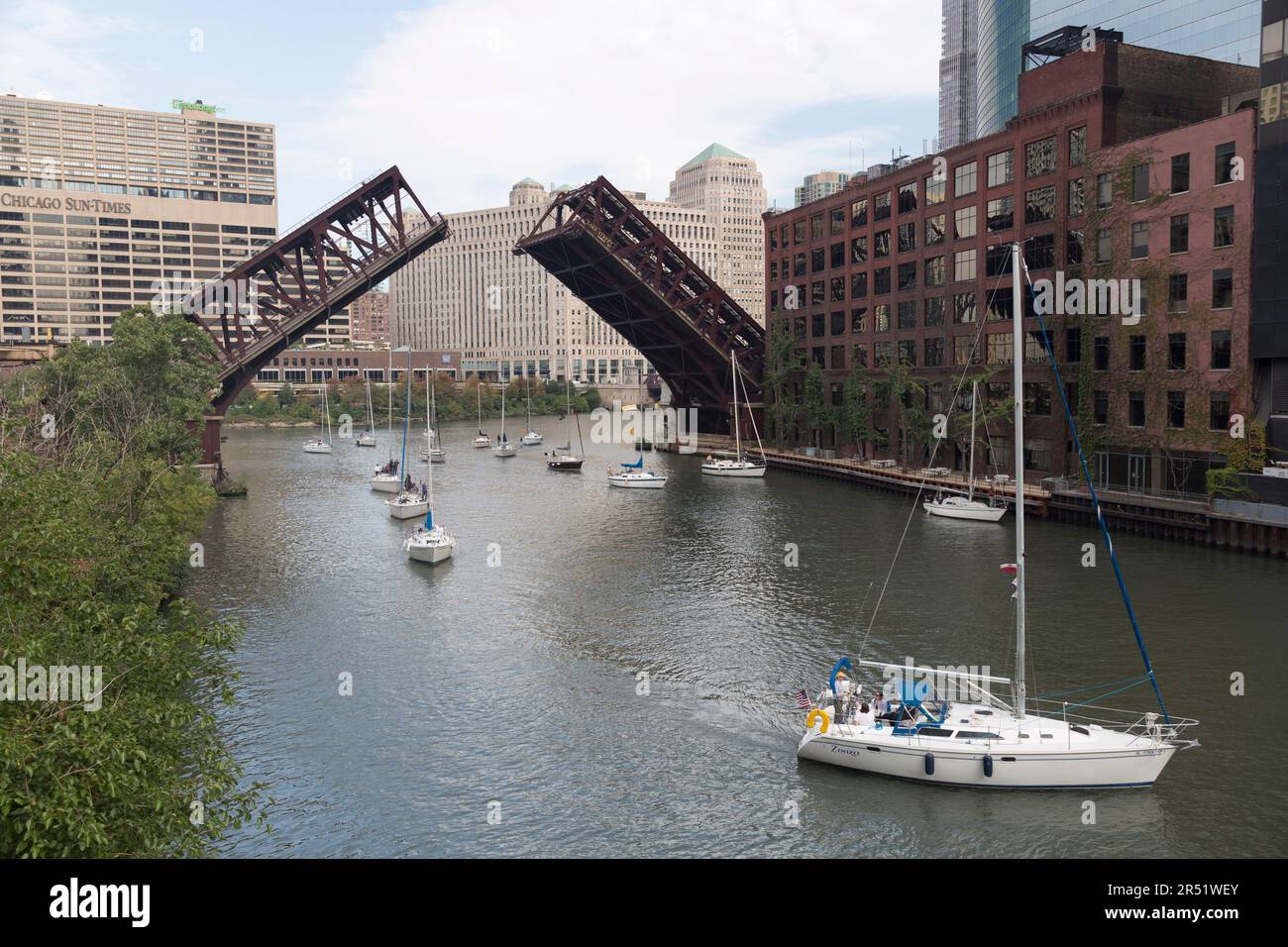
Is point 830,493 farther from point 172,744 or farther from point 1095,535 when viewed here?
point 172,744

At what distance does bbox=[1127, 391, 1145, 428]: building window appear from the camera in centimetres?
5345

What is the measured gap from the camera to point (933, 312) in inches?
2849

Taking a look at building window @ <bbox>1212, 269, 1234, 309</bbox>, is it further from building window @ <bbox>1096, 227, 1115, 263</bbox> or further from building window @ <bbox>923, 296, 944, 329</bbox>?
building window @ <bbox>923, 296, 944, 329</bbox>

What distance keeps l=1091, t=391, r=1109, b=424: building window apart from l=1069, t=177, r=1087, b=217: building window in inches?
414

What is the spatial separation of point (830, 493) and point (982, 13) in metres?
102

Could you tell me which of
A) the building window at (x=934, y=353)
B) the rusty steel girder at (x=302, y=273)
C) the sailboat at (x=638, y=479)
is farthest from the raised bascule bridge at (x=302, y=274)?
the building window at (x=934, y=353)

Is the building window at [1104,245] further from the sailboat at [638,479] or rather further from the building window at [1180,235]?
the sailboat at [638,479]

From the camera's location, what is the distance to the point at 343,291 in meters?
66.2

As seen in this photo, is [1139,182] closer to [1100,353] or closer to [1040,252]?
[1040,252]

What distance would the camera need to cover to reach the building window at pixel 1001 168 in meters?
64.4

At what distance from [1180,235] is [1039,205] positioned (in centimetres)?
1202

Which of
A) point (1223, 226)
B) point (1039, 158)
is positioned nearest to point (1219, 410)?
point (1223, 226)

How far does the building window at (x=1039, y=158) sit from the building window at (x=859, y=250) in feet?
61.1

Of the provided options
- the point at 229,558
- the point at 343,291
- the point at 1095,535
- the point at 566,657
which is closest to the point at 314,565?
the point at 229,558
